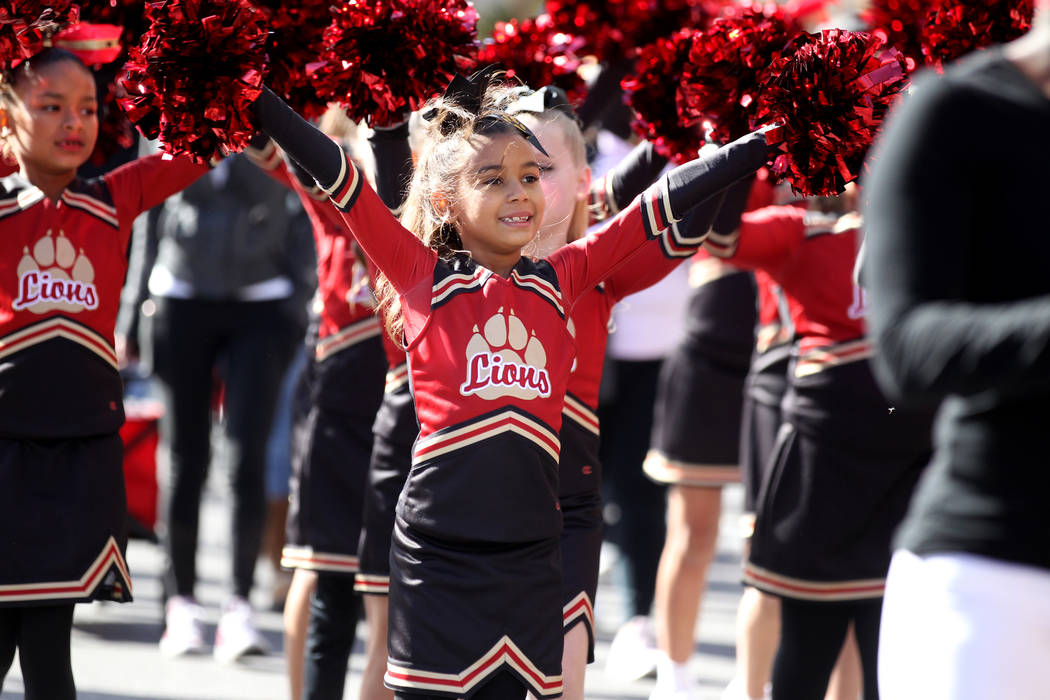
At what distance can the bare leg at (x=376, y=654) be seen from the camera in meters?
3.50

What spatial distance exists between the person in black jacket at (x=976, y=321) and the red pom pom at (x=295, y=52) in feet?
5.93

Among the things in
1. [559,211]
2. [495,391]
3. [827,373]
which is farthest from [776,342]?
[495,391]

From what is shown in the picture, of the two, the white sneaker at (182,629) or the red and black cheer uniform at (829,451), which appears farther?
the white sneaker at (182,629)

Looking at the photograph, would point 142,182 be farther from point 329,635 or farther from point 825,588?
point 825,588

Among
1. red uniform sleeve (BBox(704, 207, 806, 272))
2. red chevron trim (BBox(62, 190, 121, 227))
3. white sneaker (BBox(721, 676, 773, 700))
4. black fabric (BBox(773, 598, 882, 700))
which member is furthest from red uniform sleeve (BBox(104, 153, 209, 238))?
white sneaker (BBox(721, 676, 773, 700))

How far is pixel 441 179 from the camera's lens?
3031mm

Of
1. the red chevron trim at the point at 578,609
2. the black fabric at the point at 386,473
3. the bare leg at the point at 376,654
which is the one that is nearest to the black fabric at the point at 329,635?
the bare leg at the point at 376,654

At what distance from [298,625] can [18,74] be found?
1.62 metres

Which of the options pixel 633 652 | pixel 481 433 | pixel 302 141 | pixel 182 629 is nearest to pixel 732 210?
pixel 481 433

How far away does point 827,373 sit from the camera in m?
3.82

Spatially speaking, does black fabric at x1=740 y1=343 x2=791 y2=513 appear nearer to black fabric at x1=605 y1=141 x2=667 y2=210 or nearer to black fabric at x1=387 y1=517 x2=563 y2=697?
black fabric at x1=605 y1=141 x2=667 y2=210

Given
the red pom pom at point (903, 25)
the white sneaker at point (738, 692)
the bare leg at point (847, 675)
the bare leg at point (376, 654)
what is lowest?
the white sneaker at point (738, 692)

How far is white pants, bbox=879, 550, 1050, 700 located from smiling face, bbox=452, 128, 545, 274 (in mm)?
1271

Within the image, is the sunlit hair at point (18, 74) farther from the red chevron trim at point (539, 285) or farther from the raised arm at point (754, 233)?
the raised arm at point (754, 233)
